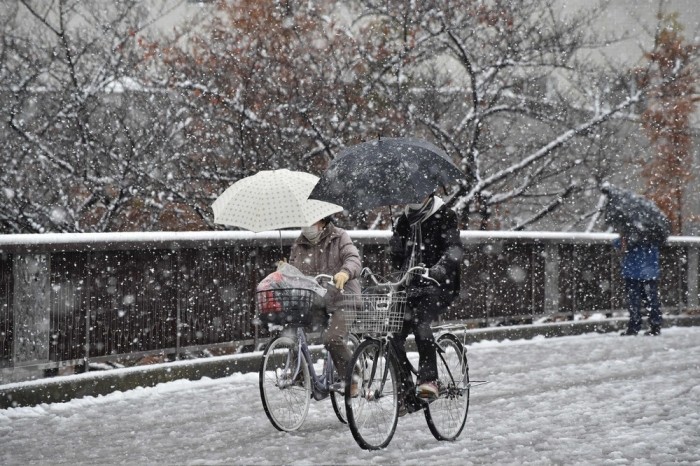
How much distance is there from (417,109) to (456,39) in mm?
1379

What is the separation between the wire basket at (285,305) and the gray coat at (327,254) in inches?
26.7

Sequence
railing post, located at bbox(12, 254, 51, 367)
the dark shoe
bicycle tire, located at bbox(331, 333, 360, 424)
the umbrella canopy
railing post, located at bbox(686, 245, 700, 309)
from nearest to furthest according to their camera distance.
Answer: the dark shoe → bicycle tire, located at bbox(331, 333, 360, 424) → the umbrella canopy → railing post, located at bbox(12, 254, 51, 367) → railing post, located at bbox(686, 245, 700, 309)

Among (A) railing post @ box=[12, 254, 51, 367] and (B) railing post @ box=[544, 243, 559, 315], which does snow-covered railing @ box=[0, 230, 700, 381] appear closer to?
(A) railing post @ box=[12, 254, 51, 367]

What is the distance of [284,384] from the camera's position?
22.3 ft

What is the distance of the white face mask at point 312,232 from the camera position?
713cm

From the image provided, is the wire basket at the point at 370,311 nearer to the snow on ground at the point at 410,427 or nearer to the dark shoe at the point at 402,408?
the dark shoe at the point at 402,408

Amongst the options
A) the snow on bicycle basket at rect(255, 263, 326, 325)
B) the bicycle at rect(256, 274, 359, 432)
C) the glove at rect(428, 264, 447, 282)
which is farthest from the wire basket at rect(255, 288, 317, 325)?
the glove at rect(428, 264, 447, 282)

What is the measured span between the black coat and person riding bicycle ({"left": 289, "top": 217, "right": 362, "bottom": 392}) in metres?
0.47

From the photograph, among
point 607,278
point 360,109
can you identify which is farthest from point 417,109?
point 607,278

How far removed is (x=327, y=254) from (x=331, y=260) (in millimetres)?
72

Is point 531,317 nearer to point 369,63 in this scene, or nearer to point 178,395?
point 369,63

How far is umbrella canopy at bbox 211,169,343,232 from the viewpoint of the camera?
23.7 ft

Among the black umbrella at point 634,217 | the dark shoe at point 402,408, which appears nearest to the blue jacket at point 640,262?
the black umbrella at point 634,217

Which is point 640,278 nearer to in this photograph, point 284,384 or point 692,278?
point 692,278
